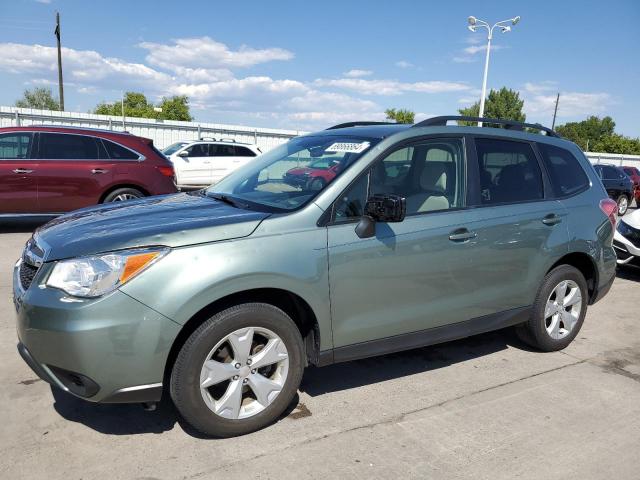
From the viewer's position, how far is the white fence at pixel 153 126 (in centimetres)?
2056

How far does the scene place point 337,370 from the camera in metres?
4.01

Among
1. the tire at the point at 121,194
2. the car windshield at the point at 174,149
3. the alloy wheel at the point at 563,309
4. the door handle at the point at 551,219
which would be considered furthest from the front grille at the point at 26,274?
the car windshield at the point at 174,149

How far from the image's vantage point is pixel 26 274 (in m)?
2.99

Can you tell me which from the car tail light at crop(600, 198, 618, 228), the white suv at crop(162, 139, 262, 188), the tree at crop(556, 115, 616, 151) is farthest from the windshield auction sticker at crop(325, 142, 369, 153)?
the tree at crop(556, 115, 616, 151)

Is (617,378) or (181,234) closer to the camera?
(181,234)

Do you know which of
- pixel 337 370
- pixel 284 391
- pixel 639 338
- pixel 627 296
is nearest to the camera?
pixel 284 391

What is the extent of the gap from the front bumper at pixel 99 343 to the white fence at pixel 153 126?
66.3ft

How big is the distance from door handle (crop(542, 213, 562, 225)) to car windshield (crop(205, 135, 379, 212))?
1603 mm

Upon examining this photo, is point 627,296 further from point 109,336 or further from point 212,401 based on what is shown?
point 109,336

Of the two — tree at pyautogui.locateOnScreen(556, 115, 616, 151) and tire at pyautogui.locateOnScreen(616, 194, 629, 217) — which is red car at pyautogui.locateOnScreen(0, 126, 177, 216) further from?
tree at pyautogui.locateOnScreen(556, 115, 616, 151)

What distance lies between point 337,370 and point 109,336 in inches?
74.8

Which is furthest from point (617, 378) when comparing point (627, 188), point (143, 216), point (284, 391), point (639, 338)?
point (627, 188)

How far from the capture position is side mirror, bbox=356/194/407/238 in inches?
123

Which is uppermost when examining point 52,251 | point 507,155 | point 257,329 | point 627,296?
point 507,155
